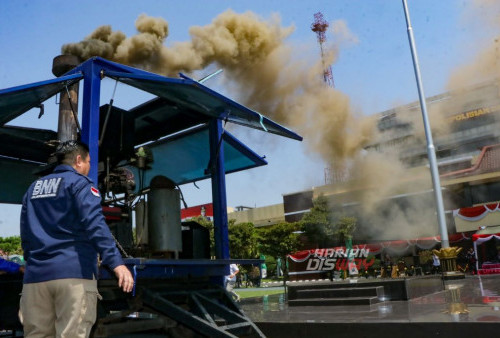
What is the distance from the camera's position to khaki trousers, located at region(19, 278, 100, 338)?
2.61m

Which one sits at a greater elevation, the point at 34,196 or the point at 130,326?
the point at 34,196

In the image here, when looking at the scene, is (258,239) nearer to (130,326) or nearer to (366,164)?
(366,164)

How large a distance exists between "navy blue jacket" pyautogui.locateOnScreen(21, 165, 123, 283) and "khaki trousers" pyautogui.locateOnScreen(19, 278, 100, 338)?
57 mm

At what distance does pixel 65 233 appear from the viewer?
2781mm

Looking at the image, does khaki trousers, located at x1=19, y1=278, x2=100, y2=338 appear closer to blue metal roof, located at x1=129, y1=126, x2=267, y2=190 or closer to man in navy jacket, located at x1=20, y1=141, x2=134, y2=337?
man in navy jacket, located at x1=20, y1=141, x2=134, y2=337


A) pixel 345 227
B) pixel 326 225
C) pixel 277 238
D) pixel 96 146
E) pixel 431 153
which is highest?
pixel 431 153

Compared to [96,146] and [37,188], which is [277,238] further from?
[37,188]

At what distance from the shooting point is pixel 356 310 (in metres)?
7.13

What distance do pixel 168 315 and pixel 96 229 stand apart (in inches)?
84.9

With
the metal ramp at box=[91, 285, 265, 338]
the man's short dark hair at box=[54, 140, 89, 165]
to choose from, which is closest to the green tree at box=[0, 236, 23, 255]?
the metal ramp at box=[91, 285, 265, 338]

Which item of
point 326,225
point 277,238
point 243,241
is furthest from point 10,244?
point 326,225

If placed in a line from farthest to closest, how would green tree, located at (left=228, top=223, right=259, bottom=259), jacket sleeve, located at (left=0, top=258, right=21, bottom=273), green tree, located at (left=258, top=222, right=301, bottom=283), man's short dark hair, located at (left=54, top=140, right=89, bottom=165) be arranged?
green tree, located at (left=258, top=222, right=301, bottom=283)
green tree, located at (left=228, top=223, right=259, bottom=259)
jacket sleeve, located at (left=0, top=258, right=21, bottom=273)
man's short dark hair, located at (left=54, top=140, right=89, bottom=165)

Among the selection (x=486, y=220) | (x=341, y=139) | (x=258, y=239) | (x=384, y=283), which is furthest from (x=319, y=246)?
(x=384, y=283)

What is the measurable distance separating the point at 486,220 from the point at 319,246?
24.2m
